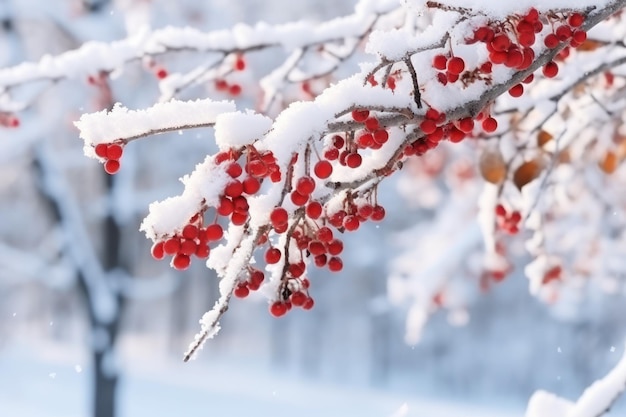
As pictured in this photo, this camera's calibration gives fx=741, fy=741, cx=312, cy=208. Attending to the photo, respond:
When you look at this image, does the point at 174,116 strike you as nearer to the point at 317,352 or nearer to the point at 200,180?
the point at 200,180

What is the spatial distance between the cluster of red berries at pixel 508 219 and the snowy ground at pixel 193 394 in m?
12.2

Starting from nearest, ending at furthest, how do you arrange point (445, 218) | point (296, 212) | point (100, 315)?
point (296, 212), point (445, 218), point (100, 315)

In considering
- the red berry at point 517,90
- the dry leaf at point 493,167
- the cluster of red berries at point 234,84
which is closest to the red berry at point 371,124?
the red berry at point 517,90

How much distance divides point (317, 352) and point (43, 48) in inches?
564

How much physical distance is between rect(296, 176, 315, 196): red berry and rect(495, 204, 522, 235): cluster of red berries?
1513mm

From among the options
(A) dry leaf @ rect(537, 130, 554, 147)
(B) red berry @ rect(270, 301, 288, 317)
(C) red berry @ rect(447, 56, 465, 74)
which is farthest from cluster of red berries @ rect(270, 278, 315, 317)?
(A) dry leaf @ rect(537, 130, 554, 147)

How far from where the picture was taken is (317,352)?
22859 mm

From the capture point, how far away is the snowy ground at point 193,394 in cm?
1598

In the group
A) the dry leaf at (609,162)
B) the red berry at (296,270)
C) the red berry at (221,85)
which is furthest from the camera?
the red berry at (221,85)

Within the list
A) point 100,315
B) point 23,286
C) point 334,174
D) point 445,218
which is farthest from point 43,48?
point 23,286

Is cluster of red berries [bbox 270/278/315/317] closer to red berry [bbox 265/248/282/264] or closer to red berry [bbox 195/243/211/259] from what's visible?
red berry [bbox 265/248/282/264]

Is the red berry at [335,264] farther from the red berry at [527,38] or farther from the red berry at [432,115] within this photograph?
the red berry at [527,38]

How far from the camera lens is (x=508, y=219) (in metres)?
2.65

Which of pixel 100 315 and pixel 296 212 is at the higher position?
pixel 296 212
